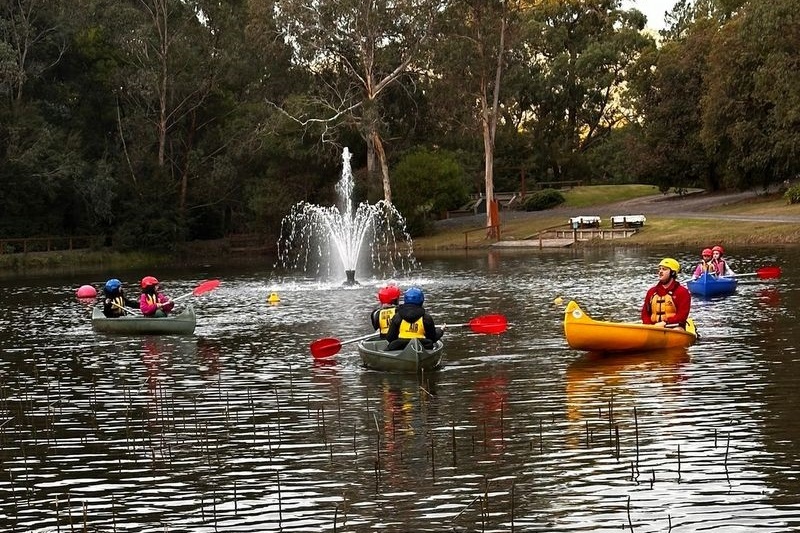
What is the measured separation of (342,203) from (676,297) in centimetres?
5931

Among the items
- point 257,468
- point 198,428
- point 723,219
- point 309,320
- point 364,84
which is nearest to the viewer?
point 257,468

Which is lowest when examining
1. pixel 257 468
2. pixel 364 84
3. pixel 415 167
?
pixel 257 468

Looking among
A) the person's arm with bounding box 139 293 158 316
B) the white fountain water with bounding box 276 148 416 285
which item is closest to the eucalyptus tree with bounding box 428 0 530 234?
the white fountain water with bounding box 276 148 416 285

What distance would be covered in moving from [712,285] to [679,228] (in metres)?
32.2

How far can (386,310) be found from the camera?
24562 mm

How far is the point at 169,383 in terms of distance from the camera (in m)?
23.8

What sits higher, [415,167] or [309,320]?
[415,167]

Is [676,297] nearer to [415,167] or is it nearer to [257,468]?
[257,468]

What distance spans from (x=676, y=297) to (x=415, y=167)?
58.0 m

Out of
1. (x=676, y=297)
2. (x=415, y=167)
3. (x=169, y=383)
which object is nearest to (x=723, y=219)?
(x=415, y=167)

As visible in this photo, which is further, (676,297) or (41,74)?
(41,74)

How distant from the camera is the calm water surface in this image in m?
13.6

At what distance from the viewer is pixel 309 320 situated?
117ft

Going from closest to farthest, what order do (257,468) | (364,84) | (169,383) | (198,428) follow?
(257,468) → (198,428) → (169,383) → (364,84)
